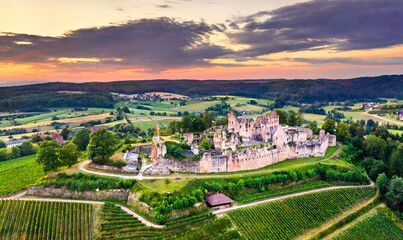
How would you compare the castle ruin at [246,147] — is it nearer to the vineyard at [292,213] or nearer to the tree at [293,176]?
the tree at [293,176]

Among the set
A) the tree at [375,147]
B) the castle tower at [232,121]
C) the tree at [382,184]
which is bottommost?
the tree at [382,184]

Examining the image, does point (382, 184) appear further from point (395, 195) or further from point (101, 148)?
point (101, 148)

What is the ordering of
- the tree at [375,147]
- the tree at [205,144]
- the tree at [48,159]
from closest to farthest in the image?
the tree at [48,159] < the tree at [205,144] < the tree at [375,147]

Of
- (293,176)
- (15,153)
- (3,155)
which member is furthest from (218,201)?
(3,155)

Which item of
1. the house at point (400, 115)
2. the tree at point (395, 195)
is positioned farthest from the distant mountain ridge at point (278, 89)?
the tree at point (395, 195)

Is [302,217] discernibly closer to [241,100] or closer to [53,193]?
[53,193]
